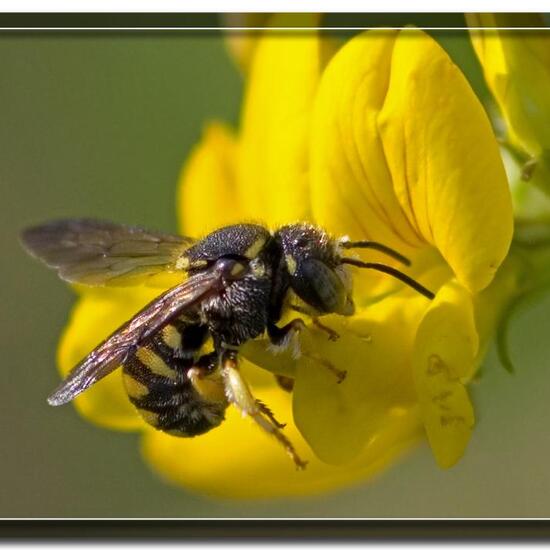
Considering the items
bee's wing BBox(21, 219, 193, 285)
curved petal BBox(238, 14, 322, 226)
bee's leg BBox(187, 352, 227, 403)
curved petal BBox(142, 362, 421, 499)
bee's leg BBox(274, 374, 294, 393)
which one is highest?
curved petal BBox(238, 14, 322, 226)

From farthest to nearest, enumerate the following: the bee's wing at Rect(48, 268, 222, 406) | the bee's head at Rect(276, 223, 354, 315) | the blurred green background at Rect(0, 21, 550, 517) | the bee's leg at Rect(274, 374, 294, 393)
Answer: the blurred green background at Rect(0, 21, 550, 517) < the bee's leg at Rect(274, 374, 294, 393) < the bee's head at Rect(276, 223, 354, 315) < the bee's wing at Rect(48, 268, 222, 406)

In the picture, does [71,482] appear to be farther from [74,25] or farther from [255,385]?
[74,25]

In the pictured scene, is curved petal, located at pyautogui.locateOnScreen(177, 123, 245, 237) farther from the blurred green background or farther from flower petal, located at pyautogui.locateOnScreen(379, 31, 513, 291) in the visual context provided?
flower petal, located at pyautogui.locateOnScreen(379, 31, 513, 291)

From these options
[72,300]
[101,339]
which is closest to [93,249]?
[101,339]

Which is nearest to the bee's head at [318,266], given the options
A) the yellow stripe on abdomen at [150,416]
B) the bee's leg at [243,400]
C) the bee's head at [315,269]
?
the bee's head at [315,269]

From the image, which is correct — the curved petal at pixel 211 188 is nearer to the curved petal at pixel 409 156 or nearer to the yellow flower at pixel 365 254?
the yellow flower at pixel 365 254

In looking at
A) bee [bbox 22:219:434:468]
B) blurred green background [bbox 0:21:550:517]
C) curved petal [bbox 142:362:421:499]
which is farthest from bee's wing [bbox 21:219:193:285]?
blurred green background [bbox 0:21:550:517]

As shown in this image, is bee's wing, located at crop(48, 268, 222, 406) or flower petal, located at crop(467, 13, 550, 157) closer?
bee's wing, located at crop(48, 268, 222, 406)

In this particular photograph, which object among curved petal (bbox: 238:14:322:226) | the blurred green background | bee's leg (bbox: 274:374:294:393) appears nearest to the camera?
bee's leg (bbox: 274:374:294:393)
